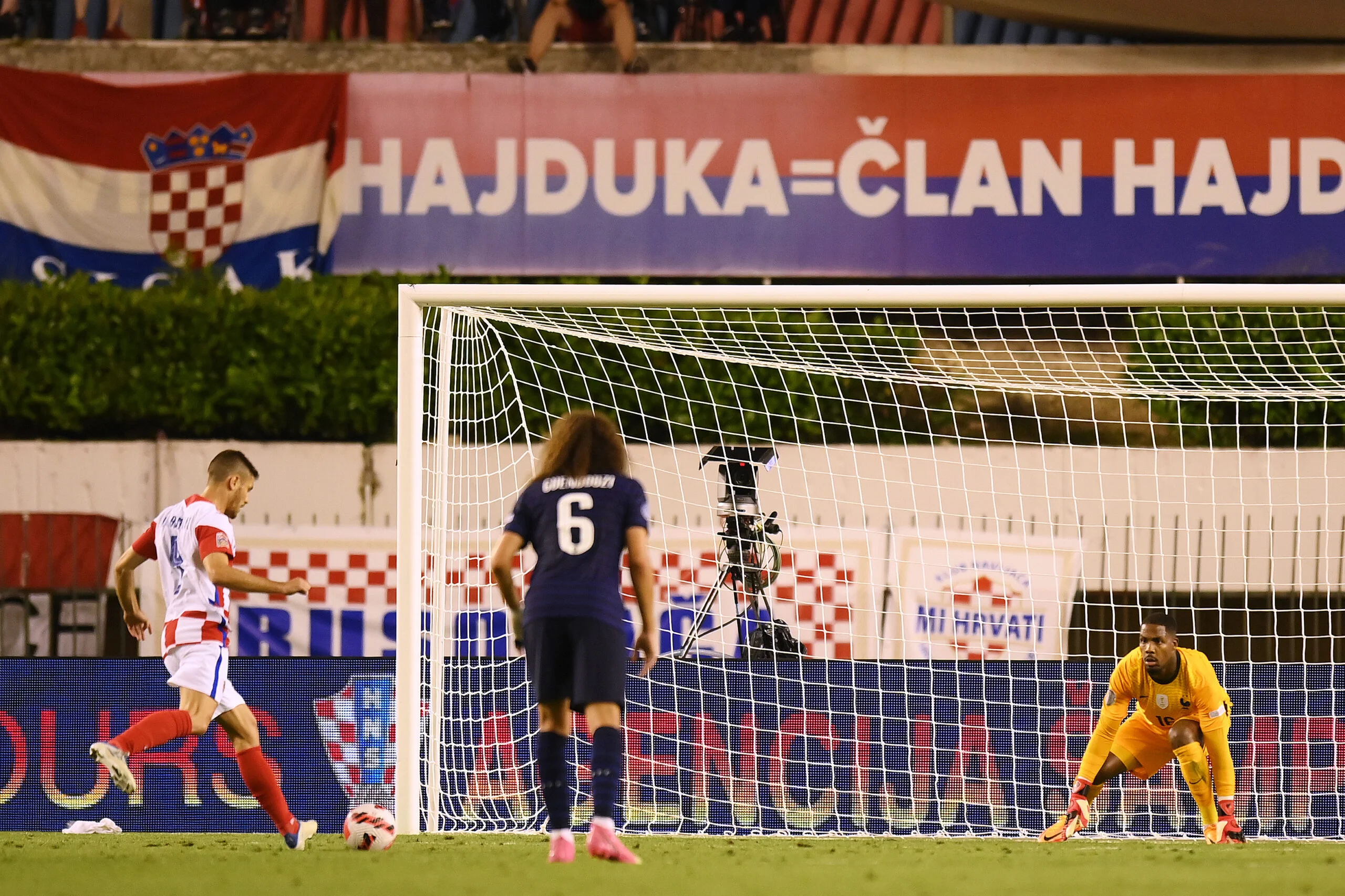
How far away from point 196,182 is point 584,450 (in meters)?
8.81

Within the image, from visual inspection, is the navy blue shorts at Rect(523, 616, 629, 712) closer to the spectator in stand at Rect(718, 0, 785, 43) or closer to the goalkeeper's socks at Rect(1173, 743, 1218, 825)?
the goalkeeper's socks at Rect(1173, 743, 1218, 825)

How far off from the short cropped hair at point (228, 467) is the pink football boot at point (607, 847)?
2279 mm

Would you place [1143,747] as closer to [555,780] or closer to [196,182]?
[555,780]

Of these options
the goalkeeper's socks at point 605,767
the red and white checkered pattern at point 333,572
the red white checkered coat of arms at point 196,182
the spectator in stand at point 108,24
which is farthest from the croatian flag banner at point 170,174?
the goalkeeper's socks at point 605,767

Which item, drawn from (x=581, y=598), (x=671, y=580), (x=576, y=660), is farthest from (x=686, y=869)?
(x=671, y=580)

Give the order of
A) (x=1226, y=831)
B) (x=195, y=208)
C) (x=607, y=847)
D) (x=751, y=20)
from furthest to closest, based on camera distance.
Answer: (x=751, y=20)
(x=195, y=208)
(x=1226, y=831)
(x=607, y=847)

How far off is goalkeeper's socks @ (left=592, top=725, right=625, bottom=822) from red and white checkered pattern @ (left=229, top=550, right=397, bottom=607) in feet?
19.6

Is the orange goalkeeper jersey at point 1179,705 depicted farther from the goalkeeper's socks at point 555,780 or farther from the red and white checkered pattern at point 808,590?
the goalkeeper's socks at point 555,780

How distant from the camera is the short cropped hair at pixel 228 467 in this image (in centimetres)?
625

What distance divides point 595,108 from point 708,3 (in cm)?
183

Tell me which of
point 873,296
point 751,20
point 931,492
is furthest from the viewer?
point 751,20

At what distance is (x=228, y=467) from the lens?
20.6ft

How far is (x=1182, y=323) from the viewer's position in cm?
1216

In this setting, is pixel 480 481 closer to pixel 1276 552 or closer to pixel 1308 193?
pixel 1276 552
